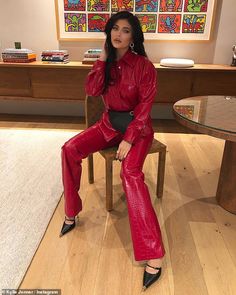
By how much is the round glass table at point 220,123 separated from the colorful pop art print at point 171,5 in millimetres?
1640

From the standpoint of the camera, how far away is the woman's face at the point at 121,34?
1.51 metres

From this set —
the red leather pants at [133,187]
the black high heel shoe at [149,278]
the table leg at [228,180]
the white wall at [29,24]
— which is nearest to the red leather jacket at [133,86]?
the red leather pants at [133,187]

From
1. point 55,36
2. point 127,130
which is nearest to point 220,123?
point 127,130

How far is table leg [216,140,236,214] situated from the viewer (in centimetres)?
178

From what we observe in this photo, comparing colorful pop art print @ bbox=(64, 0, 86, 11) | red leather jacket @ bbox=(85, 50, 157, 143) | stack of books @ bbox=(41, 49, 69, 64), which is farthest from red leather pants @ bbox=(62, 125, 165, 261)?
colorful pop art print @ bbox=(64, 0, 86, 11)

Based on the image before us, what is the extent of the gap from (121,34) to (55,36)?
6.81 ft

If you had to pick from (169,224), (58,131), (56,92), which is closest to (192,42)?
(56,92)

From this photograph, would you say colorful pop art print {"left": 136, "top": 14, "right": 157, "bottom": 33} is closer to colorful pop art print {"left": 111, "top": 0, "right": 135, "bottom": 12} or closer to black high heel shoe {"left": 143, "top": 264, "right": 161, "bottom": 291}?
colorful pop art print {"left": 111, "top": 0, "right": 135, "bottom": 12}

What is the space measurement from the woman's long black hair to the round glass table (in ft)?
1.46

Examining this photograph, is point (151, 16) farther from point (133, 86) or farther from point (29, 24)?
point (133, 86)

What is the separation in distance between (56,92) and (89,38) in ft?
2.56

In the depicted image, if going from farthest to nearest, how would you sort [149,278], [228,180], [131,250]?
[228,180]
[131,250]
[149,278]

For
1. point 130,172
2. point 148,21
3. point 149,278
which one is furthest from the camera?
point 148,21

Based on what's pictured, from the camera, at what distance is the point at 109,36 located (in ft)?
5.22
